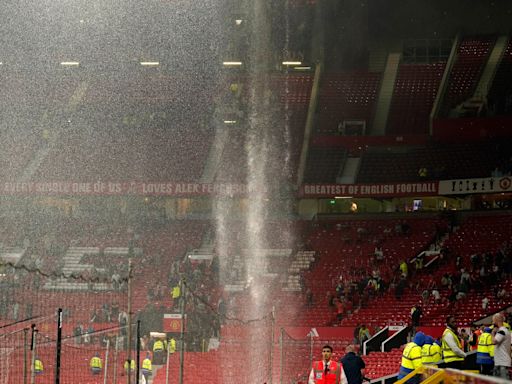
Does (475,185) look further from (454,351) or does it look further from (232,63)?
(454,351)

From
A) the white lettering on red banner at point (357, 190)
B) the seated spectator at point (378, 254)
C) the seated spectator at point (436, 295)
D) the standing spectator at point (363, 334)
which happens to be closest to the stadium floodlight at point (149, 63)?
the white lettering on red banner at point (357, 190)

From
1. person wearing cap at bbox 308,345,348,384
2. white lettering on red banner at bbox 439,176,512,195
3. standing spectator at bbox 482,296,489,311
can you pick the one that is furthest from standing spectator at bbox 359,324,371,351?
person wearing cap at bbox 308,345,348,384

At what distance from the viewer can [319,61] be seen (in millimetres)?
46031

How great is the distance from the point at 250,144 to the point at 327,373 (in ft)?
107

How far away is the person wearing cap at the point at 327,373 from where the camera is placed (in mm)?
12852

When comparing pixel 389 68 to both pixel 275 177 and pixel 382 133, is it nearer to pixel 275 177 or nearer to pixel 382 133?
pixel 382 133

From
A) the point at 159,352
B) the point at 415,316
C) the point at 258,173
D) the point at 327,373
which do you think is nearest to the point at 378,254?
the point at 258,173

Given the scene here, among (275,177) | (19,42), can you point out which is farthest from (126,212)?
(19,42)

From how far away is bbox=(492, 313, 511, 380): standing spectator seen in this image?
606 inches

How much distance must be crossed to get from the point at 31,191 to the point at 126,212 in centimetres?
403

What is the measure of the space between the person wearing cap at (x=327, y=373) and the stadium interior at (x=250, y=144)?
75.4ft

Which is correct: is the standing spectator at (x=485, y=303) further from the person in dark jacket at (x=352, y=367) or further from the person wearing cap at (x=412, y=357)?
the person in dark jacket at (x=352, y=367)

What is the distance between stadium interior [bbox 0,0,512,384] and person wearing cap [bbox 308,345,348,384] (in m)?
23.0

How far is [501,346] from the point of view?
1552cm
